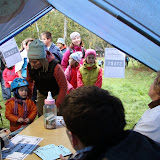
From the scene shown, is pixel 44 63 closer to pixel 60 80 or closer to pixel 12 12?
pixel 60 80

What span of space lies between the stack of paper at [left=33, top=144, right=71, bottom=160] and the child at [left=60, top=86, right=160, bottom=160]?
1.83 ft

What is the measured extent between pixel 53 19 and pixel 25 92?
19635 mm

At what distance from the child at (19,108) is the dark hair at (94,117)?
6.30 feet

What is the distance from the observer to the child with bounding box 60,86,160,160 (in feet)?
2.55

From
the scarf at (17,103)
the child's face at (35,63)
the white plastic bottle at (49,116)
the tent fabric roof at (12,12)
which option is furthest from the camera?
the scarf at (17,103)

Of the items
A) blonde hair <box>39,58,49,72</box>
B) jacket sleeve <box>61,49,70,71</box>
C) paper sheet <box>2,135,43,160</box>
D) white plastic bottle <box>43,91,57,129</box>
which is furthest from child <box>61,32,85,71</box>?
paper sheet <box>2,135,43,160</box>

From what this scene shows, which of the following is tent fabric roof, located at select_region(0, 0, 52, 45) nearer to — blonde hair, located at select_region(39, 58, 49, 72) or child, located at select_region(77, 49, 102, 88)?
blonde hair, located at select_region(39, 58, 49, 72)

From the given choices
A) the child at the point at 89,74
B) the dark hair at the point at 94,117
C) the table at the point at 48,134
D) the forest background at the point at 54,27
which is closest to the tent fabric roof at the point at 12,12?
the child at the point at 89,74

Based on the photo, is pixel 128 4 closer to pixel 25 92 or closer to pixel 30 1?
pixel 25 92

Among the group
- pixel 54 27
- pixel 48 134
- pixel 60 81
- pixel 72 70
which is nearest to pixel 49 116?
pixel 48 134

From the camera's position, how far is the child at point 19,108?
8.76ft

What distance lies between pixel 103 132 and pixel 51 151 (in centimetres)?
76

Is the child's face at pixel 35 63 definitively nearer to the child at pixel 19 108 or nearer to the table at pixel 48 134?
the child at pixel 19 108

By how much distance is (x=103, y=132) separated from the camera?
0.82m
